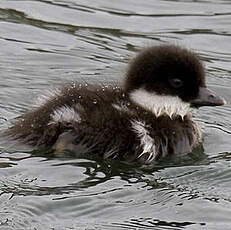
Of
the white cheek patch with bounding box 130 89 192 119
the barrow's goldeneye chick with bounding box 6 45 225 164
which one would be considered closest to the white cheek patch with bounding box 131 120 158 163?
the barrow's goldeneye chick with bounding box 6 45 225 164

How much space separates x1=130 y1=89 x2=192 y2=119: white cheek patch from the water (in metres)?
0.28

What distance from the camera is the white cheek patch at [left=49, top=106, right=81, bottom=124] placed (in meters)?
6.23

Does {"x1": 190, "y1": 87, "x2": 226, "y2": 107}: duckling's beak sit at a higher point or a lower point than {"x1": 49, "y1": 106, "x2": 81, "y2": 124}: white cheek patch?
higher


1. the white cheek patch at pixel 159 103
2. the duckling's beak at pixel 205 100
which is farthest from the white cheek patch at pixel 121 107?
the duckling's beak at pixel 205 100

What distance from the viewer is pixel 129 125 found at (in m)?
6.29

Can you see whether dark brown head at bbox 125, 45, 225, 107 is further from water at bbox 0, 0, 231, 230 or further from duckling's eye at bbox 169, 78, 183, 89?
water at bbox 0, 0, 231, 230

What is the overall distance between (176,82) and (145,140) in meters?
0.49

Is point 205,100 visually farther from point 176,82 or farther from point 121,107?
point 121,107

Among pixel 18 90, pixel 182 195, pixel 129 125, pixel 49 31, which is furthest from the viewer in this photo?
pixel 49 31

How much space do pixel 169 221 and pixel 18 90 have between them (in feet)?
7.99

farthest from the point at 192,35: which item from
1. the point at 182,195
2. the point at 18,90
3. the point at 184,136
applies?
the point at 182,195

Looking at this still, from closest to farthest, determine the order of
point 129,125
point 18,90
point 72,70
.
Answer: point 129,125 → point 18,90 → point 72,70

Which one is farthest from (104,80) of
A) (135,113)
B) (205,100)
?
(135,113)

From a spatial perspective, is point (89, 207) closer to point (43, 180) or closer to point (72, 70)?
point (43, 180)
